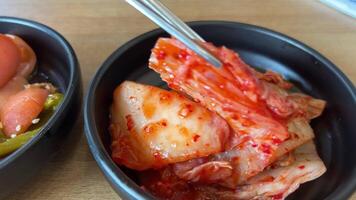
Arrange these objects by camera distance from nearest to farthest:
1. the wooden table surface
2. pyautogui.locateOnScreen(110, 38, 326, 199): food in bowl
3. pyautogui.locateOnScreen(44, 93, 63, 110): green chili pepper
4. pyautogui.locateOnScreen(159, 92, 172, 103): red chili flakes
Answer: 1. pyautogui.locateOnScreen(110, 38, 326, 199): food in bowl
2. pyautogui.locateOnScreen(159, 92, 172, 103): red chili flakes
3. pyautogui.locateOnScreen(44, 93, 63, 110): green chili pepper
4. the wooden table surface

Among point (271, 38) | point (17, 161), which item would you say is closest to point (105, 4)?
point (271, 38)

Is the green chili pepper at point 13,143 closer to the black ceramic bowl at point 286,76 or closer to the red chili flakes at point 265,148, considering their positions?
the black ceramic bowl at point 286,76

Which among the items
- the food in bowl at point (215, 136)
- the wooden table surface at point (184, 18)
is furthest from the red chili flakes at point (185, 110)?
the wooden table surface at point (184, 18)

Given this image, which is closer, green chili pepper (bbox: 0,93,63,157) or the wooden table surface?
green chili pepper (bbox: 0,93,63,157)

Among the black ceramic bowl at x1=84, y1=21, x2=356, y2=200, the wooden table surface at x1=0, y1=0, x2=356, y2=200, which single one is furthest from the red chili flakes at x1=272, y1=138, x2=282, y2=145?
the wooden table surface at x1=0, y1=0, x2=356, y2=200

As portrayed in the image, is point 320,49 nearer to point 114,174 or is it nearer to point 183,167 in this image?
point 183,167

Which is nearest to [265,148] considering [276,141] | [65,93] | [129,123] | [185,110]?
[276,141]

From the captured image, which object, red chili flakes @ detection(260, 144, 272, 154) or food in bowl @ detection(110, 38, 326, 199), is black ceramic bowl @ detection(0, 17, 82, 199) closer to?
food in bowl @ detection(110, 38, 326, 199)
